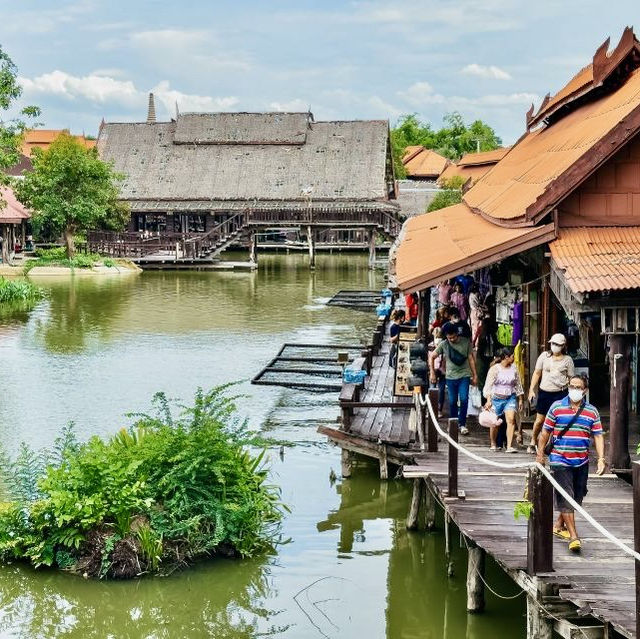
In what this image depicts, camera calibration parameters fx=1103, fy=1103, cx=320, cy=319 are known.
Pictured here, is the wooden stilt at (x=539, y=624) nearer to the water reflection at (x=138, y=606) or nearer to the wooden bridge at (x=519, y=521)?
the wooden bridge at (x=519, y=521)

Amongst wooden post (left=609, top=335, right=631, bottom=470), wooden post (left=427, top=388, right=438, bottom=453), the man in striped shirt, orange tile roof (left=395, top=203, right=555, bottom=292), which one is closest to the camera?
the man in striped shirt

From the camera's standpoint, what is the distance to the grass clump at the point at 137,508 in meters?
12.1

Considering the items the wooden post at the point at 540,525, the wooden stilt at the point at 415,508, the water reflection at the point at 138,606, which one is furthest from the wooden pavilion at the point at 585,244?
the water reflection at the point at 138,606

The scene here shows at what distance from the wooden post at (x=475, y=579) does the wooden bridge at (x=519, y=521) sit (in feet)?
0.03

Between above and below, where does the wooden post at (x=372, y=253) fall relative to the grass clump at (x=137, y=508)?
above

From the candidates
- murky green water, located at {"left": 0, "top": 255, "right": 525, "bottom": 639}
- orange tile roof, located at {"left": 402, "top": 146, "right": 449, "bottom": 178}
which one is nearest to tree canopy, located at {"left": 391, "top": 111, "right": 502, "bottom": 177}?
orange tile roof, located at {"left": 402, "top": 146, "right": 449, "bottom": 178}

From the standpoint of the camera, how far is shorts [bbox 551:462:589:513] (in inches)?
390

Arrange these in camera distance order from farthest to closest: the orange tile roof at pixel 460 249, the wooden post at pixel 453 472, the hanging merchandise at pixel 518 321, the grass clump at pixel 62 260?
the grass clump at pixel 62 260 → the hanging merchandise at pixel 518 321 → the orange tile roof at pixel 460 249 → the wooden post at pixel 453 472

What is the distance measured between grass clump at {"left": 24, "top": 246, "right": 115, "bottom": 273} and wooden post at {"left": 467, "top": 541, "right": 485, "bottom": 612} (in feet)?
142

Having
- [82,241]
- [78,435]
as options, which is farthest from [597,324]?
[82,241]

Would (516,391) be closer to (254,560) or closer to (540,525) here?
(254,560)

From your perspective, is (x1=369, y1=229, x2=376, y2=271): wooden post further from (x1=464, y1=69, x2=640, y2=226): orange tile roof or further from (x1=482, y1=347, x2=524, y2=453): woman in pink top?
(x1=482, y1=347, x2=524, y2=453): woman in pink top

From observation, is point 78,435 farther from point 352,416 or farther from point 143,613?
point 143,613

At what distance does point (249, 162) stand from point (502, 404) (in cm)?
5330
